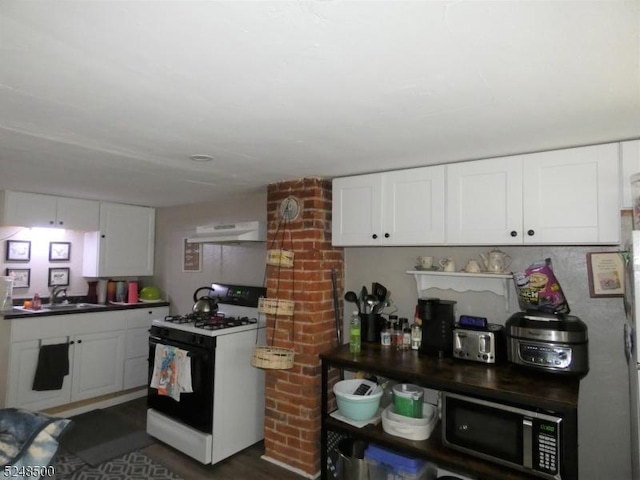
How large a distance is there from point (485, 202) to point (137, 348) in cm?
383

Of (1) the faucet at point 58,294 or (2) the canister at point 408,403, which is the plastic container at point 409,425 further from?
(1) the faucet at point 58,294

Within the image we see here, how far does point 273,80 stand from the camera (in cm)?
128

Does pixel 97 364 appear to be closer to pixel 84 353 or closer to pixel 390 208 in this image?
pixel 84 353

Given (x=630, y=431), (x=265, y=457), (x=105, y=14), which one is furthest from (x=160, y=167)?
A: (x=630, y=431)

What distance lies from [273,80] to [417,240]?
4.79ft

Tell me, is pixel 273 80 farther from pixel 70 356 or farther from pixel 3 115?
pixel 70 356

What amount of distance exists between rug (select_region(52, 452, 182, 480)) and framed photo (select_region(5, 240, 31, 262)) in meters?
2.03

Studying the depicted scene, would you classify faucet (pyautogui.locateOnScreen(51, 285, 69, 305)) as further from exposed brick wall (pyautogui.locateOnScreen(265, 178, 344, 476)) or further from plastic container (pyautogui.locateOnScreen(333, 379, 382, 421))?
plastic container (pyautogui.locateOnScreen(333, 379, 382, 421))

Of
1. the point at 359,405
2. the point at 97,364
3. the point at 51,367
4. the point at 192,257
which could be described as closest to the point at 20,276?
the point at 51,367

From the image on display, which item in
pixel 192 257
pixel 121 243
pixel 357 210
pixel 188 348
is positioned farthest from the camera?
pixel 121 243

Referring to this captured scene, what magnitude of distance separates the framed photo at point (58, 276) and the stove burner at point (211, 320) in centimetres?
174

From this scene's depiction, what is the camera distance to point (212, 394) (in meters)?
2.75

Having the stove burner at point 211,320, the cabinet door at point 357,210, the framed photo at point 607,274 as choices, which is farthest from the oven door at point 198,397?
the framed photo at point 607,274

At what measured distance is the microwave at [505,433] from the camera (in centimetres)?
170
